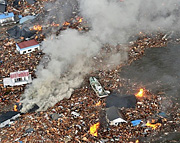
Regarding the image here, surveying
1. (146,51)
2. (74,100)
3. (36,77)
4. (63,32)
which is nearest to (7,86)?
(36,77)

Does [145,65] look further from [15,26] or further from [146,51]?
[15,26]

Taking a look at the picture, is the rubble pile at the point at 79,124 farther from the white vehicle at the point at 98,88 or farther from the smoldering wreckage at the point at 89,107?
the white vehicle at the point at 98,88

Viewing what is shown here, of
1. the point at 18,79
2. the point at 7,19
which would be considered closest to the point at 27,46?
the point at 18,79

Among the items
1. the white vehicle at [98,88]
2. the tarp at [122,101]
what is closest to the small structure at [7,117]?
the white vehicle at [98,88]

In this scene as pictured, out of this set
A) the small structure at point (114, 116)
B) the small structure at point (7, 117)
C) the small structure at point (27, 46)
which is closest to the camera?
the small structure at point (114, 116)

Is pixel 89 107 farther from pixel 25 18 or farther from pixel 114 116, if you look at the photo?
pixel 25 18

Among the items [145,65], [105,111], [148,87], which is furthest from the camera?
[145,65]
